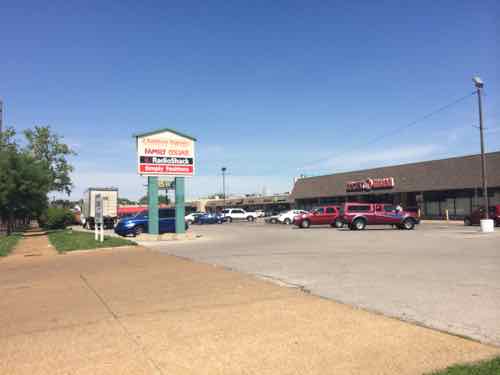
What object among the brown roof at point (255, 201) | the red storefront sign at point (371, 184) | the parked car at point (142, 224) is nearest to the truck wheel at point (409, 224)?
the parked car at point (142, 224)

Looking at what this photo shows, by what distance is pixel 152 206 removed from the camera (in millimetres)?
24672

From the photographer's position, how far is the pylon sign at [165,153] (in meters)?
24.6

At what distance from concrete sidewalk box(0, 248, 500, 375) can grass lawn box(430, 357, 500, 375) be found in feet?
0.64

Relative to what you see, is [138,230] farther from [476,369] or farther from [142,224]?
[476,369]

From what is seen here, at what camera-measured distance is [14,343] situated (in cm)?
546

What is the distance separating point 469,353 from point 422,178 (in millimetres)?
41886

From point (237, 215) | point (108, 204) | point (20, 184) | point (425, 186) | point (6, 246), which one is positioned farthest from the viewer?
point (237, 215)

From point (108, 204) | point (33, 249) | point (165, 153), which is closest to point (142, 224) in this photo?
point (165, 153)

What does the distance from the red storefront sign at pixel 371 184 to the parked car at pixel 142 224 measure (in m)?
27.3

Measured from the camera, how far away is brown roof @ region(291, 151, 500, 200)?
123 ft

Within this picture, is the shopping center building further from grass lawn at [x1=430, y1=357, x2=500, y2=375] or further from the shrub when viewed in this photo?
grass lawn at [x1=430, y1=357, x2=500, y2=375]

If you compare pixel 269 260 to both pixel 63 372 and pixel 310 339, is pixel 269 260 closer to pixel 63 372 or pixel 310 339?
pixel 310 339

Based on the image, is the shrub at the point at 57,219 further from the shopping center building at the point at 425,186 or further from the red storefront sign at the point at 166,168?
the shopping center building at the point at 425,186

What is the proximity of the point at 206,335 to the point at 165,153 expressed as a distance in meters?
20.5
